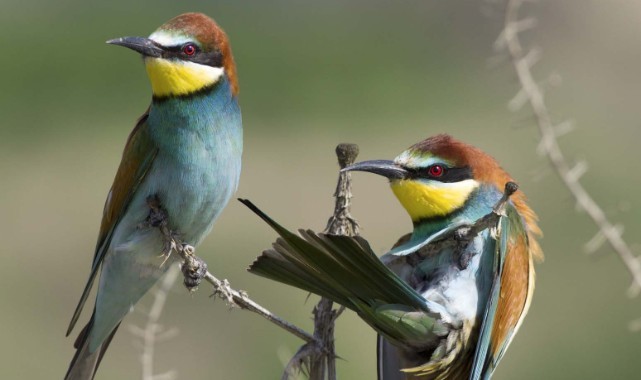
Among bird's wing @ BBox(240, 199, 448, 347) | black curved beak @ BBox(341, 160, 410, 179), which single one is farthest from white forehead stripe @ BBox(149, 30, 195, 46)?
bird's wing @ BBox(240, 199, 448, 347)

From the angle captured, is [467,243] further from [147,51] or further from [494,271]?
[147,51]

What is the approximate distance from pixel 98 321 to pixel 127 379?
7.37ft

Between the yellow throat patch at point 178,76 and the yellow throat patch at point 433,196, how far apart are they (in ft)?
1.51

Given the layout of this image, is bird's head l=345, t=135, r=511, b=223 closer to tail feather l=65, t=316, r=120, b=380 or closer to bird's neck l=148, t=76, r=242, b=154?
bird's neck l=148, t=76, r=242, b=154

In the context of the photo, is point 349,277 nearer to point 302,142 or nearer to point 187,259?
point 187,259

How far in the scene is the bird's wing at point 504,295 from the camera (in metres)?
2.05

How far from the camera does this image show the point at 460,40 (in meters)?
8.20

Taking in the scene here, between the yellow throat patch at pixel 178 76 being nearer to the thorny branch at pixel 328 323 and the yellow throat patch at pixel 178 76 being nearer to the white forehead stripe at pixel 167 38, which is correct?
the white forehead stripe at pixel 167 38

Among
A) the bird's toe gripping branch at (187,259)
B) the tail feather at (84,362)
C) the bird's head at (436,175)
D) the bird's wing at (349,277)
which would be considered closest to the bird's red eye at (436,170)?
the bird's head at (436,175)

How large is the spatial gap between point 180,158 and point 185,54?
0.69 feet

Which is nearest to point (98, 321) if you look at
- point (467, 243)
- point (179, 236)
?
point (179, 236)

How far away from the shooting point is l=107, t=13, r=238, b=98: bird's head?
2.38m

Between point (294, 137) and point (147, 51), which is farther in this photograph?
point (294, 137)

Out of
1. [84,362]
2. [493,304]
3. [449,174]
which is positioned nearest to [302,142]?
[84,362]
